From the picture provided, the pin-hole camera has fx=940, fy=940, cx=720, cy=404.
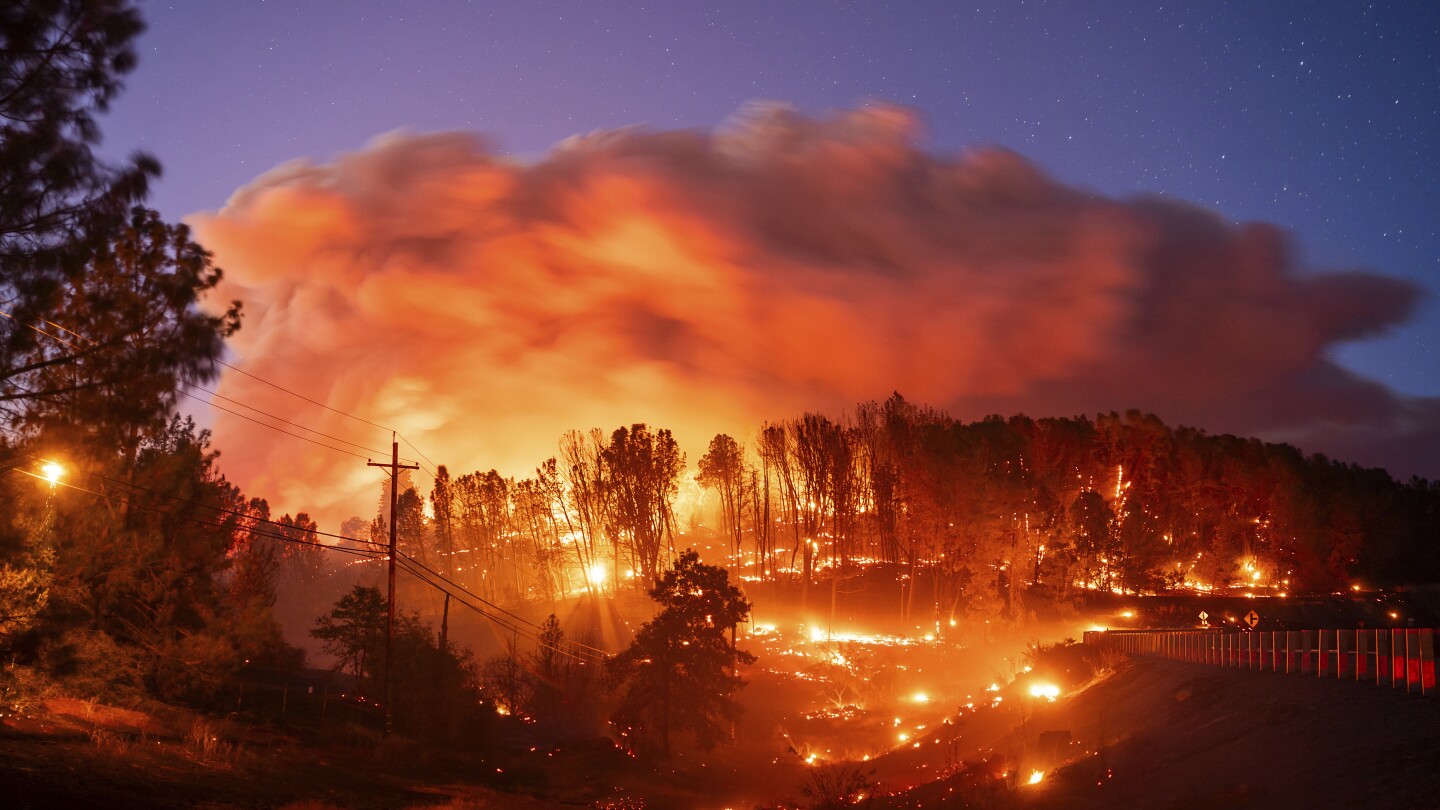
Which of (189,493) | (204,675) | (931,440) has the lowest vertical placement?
(204,675)

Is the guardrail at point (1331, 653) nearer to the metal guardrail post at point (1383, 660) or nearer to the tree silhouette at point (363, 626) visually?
the metal guardrail post at point (1383, 660)

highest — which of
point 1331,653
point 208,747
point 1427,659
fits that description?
point 1427,659

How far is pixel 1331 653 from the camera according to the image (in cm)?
2220

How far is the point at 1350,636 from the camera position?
71.5ft

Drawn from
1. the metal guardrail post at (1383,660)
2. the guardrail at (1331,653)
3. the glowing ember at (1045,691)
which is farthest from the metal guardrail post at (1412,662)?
the glowing ember at (1045,691)

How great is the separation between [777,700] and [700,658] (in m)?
13.5

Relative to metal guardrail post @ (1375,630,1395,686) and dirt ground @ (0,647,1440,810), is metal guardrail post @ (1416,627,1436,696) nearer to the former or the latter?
dirt ground @ (0,647,1440,810)

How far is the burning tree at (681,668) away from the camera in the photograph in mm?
45531

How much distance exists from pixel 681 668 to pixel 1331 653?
30.8 m

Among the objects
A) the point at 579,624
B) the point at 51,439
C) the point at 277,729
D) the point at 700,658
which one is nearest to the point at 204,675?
Result: the point at 277,729

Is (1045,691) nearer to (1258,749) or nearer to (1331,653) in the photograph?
(1331,653)

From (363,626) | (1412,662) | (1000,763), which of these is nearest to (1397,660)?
(1412,662)

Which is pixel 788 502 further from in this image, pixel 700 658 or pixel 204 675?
pixel 204 675

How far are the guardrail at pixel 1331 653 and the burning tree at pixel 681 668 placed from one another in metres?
20.5
